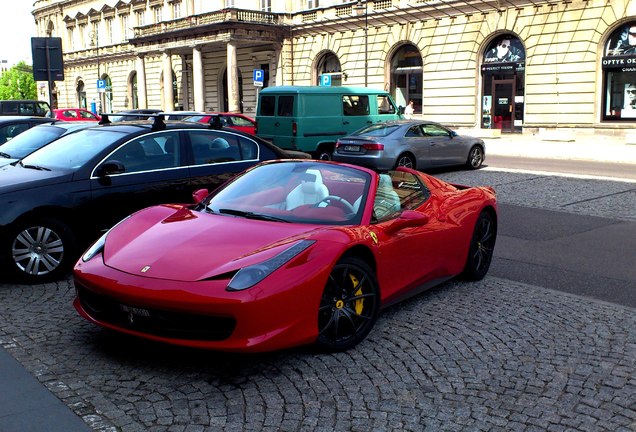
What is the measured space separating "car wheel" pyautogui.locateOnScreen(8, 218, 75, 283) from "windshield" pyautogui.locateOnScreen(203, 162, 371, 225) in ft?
6.43

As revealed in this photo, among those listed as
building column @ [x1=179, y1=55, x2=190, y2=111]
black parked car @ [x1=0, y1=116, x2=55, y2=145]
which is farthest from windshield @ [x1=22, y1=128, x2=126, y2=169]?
building column @ [x1=179, y1=55, x2=190, y2=111]

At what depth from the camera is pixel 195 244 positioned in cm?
466

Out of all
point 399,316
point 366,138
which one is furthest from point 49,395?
point 366,138

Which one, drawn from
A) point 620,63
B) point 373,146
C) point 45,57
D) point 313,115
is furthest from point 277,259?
point 620,63

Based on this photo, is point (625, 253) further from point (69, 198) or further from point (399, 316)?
point (69, 198)

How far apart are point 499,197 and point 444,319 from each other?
25.7 ft

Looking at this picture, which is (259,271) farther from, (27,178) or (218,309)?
(27,178)

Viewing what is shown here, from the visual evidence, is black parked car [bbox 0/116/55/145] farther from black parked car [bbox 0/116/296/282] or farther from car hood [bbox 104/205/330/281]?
car hood [bbox 104/205/330/281]

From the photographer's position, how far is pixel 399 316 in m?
5.62

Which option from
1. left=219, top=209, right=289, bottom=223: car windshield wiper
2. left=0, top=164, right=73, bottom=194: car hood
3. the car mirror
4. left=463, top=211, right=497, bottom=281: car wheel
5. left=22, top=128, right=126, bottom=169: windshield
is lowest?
left=463, top=211, right=497, bottom=281: car wheel

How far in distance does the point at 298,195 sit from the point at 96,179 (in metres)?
2.81

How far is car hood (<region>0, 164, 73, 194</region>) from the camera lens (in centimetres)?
664

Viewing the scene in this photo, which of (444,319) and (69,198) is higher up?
(69,198)

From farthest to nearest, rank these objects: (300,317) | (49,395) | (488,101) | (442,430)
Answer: (488,101) < (300,317) < (49,395) < (442,430)
